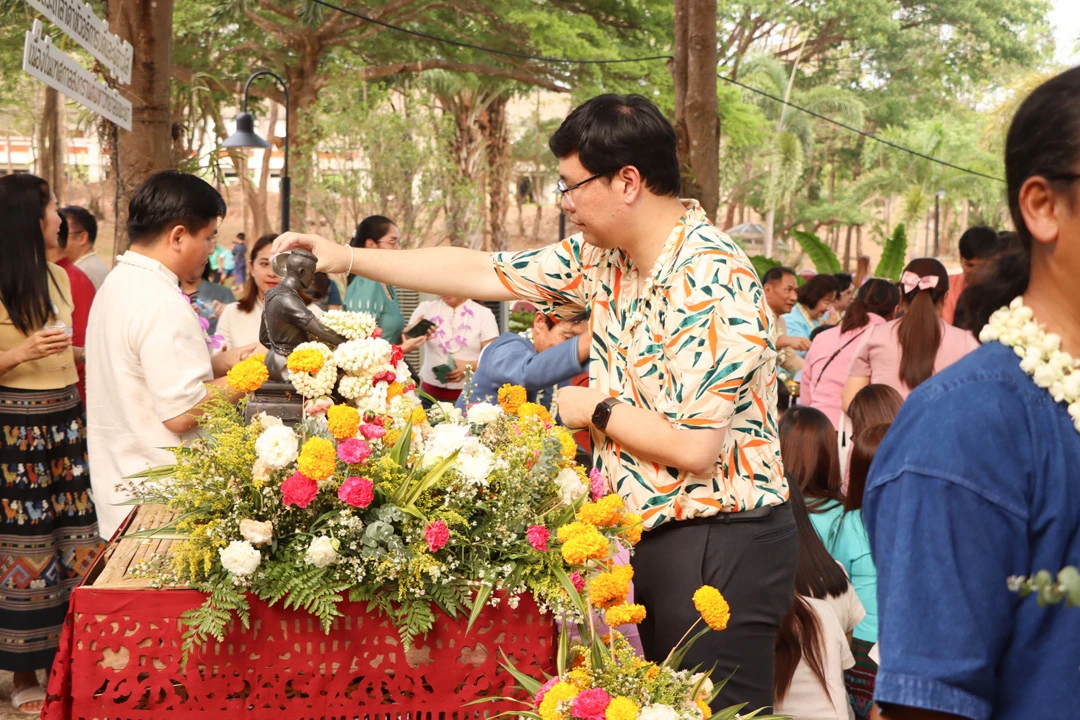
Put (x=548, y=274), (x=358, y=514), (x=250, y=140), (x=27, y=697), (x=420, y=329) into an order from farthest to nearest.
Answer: (x=250, y=140)
(x=420, y=329)
(x=27, y=697)
(x=548, y=274)
(x=358, y=514)

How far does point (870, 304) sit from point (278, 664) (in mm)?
4742

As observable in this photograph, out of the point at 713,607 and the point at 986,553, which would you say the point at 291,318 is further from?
the point at 986,553

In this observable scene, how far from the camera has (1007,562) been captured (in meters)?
1.15

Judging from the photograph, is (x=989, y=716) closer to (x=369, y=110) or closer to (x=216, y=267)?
(x=369, y=110)

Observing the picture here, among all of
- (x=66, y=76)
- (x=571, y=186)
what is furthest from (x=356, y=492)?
(x=66, y=76)

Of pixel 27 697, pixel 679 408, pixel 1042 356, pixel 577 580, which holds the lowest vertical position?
pixel 27 697

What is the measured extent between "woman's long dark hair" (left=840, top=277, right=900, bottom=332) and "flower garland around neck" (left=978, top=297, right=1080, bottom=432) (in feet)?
15.6

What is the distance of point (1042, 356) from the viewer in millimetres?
1173

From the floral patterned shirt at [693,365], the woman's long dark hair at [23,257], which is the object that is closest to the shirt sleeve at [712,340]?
the floral patterned shirt at [693,365]

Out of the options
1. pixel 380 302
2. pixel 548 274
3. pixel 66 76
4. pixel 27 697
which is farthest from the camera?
pixel 380 302

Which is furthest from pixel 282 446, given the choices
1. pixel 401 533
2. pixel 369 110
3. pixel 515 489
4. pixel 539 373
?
pixel 369 110

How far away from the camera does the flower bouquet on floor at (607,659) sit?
6.23 ft

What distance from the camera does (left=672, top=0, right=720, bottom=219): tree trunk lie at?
8.76m

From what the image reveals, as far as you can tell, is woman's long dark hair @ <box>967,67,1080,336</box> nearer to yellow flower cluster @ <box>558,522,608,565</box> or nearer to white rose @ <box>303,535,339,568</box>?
yellow flower cluster @ <box>558,522,608,565</box>
